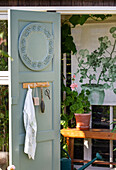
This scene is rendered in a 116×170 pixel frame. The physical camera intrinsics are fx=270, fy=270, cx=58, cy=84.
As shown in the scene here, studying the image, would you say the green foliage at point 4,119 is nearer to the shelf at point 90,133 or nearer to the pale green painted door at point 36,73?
the pale green painted door at point 36,73

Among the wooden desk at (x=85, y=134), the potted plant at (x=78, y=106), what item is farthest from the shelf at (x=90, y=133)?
the potted plant at (x=78, y=106)

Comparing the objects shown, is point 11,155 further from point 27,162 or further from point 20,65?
point 20,65

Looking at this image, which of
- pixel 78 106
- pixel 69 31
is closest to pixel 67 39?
pixel 69 31

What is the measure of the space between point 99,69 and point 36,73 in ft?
5.56

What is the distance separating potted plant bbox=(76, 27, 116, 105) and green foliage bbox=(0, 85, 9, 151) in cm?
169

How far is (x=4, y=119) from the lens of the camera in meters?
3.38

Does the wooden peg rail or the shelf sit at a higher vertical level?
the wooden peg rail

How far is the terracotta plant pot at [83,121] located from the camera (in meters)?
4.35

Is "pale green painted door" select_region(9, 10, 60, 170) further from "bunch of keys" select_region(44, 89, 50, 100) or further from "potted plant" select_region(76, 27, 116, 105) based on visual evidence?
"potted plant" select_region(76, 27, 116, 105)

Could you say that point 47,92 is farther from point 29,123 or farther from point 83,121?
point 83,121

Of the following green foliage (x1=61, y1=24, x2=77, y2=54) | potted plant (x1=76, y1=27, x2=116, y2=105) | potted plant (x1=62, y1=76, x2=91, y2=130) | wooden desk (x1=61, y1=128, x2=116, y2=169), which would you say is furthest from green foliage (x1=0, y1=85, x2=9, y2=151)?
potted plant (x1=76, y1=27, x2=116, y2=105)

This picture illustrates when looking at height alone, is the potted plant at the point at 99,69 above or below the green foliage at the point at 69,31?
below

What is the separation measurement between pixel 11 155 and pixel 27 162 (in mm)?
229

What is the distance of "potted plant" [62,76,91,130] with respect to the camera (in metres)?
4.38
